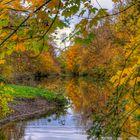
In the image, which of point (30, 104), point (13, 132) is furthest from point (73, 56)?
point (13, 132)

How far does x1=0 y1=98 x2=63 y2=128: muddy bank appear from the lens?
60.3 ft

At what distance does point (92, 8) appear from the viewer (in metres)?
4.27

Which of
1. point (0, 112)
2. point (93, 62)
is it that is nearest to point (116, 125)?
point (0, 112)

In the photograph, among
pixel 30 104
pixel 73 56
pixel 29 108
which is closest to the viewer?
pixel 29 108

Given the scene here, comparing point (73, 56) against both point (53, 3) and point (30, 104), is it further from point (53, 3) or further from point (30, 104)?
point (53, 3)

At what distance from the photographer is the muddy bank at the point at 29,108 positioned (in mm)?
18372

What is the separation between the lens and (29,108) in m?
20.9

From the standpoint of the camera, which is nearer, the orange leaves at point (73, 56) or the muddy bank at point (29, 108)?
the muddy bank at point (29, 108)

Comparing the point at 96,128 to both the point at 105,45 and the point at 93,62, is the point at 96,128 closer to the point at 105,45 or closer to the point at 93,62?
the point at 105,45

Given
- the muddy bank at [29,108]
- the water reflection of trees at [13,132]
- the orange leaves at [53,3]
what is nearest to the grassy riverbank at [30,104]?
the muddy bank at [29,108]

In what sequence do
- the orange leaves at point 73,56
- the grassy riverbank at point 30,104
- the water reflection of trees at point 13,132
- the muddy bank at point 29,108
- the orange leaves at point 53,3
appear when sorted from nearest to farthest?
the orange leaves at point 53,3
the water reflection of trees at point 13,132
the muddy bank at point 29,108
the grassy riverbank at point 30,104
the orange leaves at point 73,56

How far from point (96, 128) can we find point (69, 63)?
2531 inches

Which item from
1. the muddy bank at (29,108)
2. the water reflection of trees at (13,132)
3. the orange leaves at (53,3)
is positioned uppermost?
the orange leaves at (53,3)

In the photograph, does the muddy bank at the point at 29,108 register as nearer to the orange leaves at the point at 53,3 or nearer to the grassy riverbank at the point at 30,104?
the grassy riverbank at the point at 30,104
